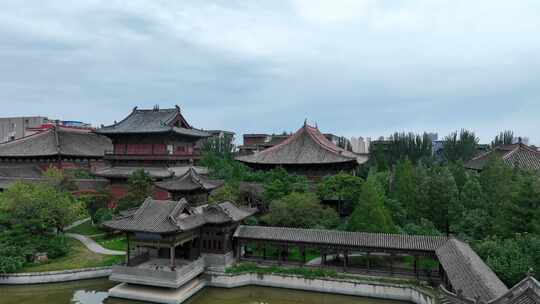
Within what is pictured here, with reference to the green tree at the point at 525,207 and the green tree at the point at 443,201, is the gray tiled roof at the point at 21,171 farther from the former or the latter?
the green tree at the point at 525,207

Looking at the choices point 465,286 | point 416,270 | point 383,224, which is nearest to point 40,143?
point 383,224

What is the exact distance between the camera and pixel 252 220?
27.4 metres

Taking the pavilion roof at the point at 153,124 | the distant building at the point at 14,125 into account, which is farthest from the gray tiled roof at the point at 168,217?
the distant building at the point at 14,125

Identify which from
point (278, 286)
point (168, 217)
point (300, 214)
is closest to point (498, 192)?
point (300, 214)

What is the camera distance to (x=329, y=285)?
68.1 feet

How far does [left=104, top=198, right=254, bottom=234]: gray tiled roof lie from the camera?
19.5 meters

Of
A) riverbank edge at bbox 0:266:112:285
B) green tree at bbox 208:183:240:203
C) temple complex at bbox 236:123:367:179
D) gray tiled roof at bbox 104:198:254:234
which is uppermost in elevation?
temple complex at bbox 236:123:367:179

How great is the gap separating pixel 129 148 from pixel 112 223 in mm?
17087

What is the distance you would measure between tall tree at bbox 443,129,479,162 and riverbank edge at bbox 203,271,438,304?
41837 millimetres

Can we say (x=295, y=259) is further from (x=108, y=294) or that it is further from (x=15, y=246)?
(x=15, y=246)

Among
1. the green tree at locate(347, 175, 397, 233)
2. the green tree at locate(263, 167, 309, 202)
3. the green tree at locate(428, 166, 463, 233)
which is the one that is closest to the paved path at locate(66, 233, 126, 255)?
the green tree at locate(263, 167, 309, 202)

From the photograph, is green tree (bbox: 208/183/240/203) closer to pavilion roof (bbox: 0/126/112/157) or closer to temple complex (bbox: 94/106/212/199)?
temple complex (bbox: 94/106/212/199)

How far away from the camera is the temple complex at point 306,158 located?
115 feet

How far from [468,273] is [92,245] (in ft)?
77.8
